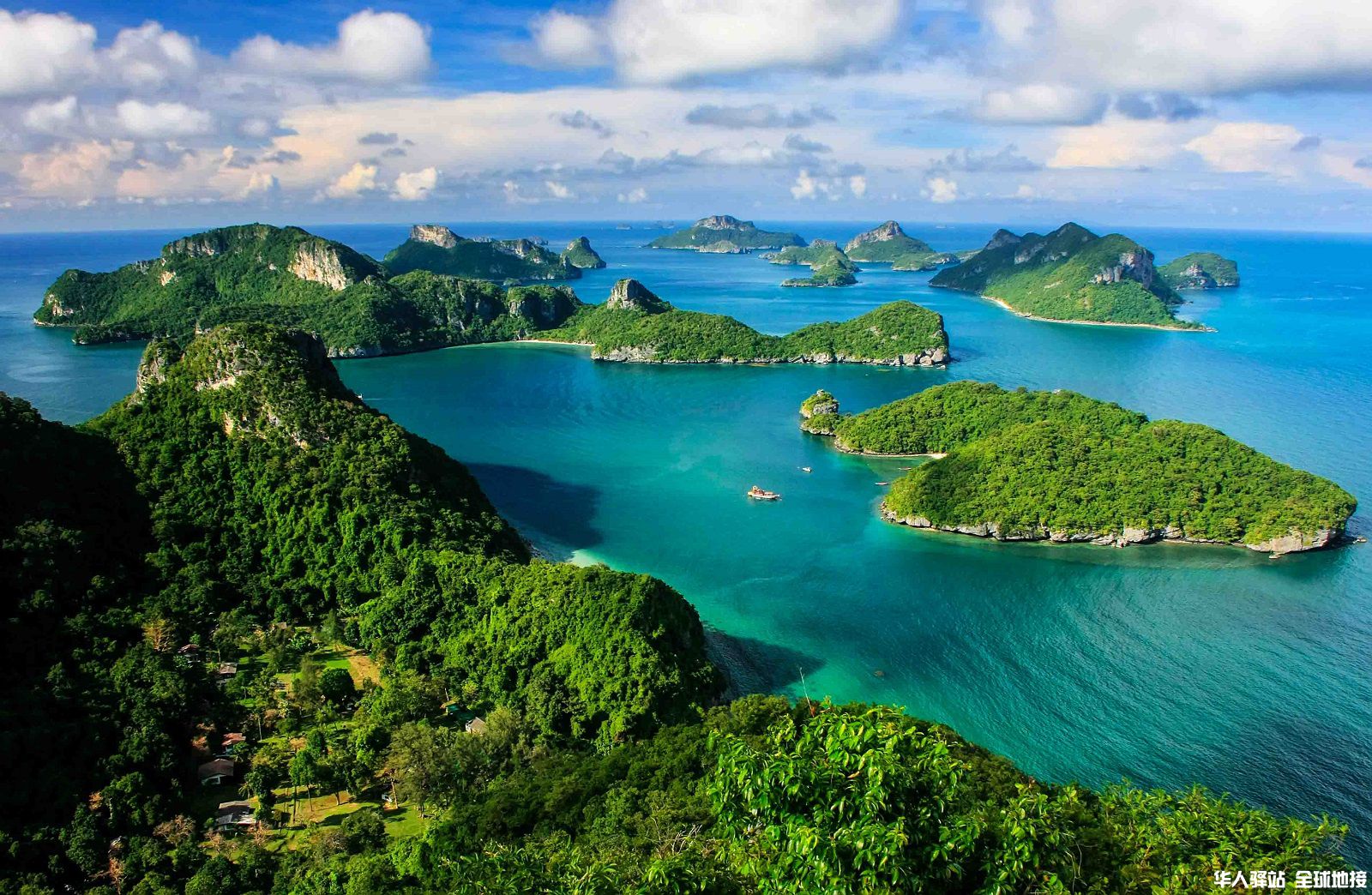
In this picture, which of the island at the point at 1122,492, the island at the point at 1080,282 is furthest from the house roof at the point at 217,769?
the island at the point at 1080,282

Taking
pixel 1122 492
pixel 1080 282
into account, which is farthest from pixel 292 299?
pixel 1080 282

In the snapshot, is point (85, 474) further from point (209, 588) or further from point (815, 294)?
point (815, 294)

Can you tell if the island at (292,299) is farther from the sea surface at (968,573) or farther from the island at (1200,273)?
the island at (1200,273)

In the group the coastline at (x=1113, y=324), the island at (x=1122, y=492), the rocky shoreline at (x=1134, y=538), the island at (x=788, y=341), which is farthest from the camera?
the coastline at (x=1113, y=324)

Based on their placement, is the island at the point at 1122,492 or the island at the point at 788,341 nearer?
the island at the point at 1122,492

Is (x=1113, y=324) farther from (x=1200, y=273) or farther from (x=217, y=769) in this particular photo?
(x=217, y=769)

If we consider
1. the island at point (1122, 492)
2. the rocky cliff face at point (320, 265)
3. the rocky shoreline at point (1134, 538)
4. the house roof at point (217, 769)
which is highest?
the rocky cliff face at point (320, 265)

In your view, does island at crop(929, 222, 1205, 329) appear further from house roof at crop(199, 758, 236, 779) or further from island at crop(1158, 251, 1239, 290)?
house roof at crop(199, 758, 236, 779)

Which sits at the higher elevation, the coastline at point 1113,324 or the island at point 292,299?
the island at point 292,299
